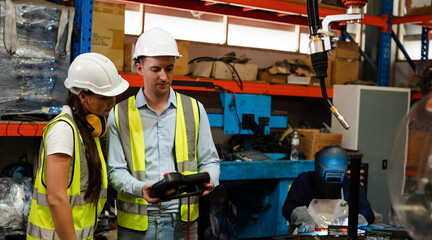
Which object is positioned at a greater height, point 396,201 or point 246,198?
point 396,201

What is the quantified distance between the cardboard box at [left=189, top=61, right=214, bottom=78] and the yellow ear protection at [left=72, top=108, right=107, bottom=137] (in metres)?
2.36

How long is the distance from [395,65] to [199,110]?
468cm

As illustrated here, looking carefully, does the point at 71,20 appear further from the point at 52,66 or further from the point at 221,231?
the point at 221,231

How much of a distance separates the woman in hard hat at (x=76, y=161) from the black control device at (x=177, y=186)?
24 centimetres

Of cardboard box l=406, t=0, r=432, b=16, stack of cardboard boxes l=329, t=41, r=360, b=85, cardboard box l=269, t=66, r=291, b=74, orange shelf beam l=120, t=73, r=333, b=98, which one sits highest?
cardboard box l=406, t=0, r=432, b=16

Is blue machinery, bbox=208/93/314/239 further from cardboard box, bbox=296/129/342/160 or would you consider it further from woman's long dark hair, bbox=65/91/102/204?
woman's long dark hair, bbox=65/91/102/204

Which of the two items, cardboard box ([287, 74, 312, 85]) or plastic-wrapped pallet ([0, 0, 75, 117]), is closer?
plastic-wrapped pallet ([0, 0, 75, 117])

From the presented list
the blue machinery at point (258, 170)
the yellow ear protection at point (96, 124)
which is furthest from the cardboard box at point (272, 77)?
the yellow ear protection at point (96, 124)

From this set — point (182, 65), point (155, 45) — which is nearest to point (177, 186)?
point (155, 45)

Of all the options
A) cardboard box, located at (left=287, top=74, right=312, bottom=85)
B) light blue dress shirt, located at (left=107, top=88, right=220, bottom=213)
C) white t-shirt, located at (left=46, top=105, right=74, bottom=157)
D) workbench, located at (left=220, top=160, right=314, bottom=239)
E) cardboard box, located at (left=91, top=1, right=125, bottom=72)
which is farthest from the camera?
cardboard box, located at (left=287, top=74, right=312, bottom=85)

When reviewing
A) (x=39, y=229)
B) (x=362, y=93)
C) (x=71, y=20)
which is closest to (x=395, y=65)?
(x=362, y=93)

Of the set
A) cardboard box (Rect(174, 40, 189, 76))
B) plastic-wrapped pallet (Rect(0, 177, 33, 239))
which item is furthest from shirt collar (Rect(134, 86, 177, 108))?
cardboard box (Rect(174, 40, 189, 76))

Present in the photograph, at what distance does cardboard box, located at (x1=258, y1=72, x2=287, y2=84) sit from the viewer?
4.50 m

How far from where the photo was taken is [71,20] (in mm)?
3205
